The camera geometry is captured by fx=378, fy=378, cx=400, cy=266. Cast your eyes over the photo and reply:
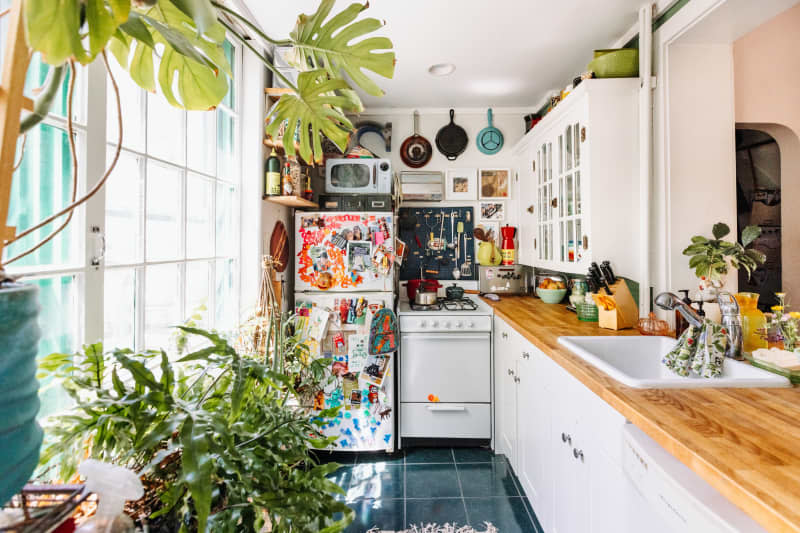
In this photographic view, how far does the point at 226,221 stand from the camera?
2133 mm

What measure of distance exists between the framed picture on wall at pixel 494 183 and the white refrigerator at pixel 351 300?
3.83ft

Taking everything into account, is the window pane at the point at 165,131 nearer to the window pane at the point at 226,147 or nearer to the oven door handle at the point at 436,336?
the window pane at the point at 226,147

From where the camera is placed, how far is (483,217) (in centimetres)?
340

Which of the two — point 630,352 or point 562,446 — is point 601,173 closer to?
point 630,352

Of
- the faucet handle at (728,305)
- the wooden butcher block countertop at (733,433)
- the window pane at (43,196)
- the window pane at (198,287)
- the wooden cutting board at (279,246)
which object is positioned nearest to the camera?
the wooden butcher block countertop at (733,433)

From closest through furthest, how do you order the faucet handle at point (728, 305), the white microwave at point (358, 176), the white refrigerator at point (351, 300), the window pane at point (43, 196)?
the window pane at point (43, 196) < the faucet handle at point (728, 305) < the white refrigerator at point (351, 300) < the white microwave at point (358, 176)

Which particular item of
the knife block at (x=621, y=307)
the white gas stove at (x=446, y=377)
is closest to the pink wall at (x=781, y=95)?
the knife block at (x=621, y=307)

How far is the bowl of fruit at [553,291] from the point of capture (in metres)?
2.75

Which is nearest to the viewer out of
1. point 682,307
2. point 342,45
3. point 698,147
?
point 342,45

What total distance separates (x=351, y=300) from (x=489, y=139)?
1.91 meters

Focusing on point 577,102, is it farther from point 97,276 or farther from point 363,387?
point 97,276

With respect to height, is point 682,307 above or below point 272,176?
below

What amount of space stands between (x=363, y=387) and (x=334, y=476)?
1.83ft

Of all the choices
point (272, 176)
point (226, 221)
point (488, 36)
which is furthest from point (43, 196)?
point (488, 36)
